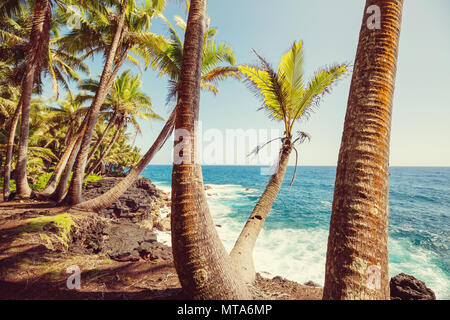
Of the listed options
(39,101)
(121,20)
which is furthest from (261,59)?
(39,101)

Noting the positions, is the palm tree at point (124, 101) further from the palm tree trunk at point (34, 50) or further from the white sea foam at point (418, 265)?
the white sea foam at point (418, 265)

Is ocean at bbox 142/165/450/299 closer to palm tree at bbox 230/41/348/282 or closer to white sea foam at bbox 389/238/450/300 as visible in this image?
white sea foam at bbox 389/238/450/300

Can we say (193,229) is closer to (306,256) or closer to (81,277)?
(81,277)

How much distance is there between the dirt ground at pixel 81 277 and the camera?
2977 mm

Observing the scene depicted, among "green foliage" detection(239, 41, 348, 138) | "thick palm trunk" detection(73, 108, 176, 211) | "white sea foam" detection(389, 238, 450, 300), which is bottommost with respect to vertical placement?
"white sea foam" detection(389, 238, 450, 300)

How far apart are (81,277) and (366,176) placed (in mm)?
4665

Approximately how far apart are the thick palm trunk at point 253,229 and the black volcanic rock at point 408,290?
4183 millimetres

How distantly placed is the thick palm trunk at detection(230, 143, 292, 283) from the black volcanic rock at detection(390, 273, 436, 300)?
4.18 meters

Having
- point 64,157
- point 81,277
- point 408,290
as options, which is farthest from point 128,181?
point 408,290

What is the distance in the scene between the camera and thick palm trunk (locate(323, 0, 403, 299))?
4.96 feet

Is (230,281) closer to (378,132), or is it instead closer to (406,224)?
(378,132)

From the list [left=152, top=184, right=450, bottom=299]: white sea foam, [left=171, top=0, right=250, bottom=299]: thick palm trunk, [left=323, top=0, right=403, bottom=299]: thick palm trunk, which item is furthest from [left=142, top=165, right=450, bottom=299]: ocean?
[left=323, top=0, right=403, bottom=299]: thick palm trunk

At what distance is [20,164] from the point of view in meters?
7.29

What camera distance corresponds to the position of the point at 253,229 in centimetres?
369
